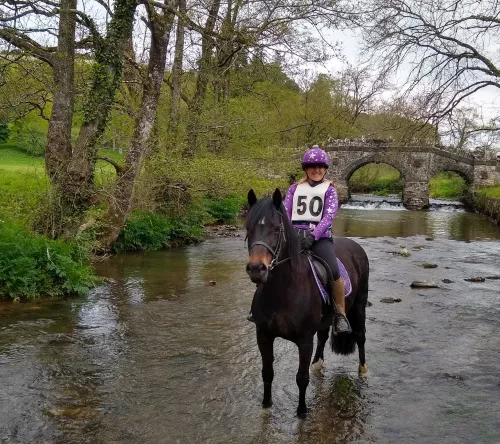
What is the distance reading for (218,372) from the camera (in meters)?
6.68

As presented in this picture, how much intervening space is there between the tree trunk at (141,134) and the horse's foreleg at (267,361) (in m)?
9.17

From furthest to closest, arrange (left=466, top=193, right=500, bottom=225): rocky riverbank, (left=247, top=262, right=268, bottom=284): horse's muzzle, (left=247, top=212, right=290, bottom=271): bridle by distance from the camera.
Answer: (left=466, top=193, right=500, bottom=225): rocky riverbank
(left=247, top=212, right=290, bottom=271): bridle
(left=247, top=262, right=268, bottom=284): horse's muzzle

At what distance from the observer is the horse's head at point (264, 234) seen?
4375mm

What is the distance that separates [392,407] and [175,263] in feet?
31.2

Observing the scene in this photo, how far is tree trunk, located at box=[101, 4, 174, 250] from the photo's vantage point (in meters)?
13.9

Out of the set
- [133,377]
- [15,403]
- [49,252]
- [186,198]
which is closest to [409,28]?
[186,198]

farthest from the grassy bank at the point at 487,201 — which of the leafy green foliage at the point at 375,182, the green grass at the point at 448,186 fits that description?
the leafy green foliage at the point at 375,182

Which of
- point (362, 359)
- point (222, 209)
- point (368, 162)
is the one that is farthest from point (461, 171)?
point (362, 359)

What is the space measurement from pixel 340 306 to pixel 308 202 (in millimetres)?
1294

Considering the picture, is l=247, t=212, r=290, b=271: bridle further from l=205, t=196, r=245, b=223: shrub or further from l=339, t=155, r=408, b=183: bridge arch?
l=339, t=155, r=408, b=183: bridge arch

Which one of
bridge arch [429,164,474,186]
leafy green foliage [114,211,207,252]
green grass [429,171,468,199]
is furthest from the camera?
green grass [429,171,468,199]

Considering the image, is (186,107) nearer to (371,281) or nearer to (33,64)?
(33,64)

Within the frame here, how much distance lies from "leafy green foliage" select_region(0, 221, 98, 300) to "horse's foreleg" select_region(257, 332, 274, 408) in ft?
19.4

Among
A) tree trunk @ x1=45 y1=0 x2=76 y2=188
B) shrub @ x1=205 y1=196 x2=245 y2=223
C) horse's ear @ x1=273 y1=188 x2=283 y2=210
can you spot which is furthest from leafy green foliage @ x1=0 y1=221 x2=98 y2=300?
shrub @ x1=205 y1=196 x2=245 y2=223
